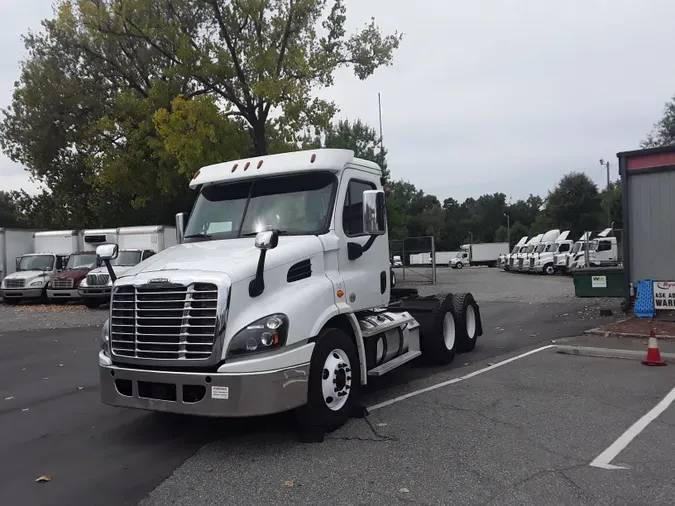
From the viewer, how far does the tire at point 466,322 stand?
391 inches

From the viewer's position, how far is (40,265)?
24.9 meters

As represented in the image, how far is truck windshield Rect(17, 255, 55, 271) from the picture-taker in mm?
24880

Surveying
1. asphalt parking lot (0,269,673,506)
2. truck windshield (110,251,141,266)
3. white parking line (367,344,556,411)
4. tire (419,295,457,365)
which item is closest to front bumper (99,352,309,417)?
asphalt parking lot (0,269,673,506)

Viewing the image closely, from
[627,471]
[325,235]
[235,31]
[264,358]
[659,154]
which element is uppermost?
[235,31]

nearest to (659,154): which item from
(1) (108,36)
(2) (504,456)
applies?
(2) (504,456)

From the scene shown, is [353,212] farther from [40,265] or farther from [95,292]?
[40,265]

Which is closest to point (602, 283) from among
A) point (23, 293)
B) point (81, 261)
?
point (81, 261)

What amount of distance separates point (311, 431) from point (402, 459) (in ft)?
3.03

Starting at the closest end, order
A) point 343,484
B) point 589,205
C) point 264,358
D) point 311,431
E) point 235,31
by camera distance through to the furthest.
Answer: point 343,484 < point 264,358 < point 311,431 < point 235,31 < point 589,205

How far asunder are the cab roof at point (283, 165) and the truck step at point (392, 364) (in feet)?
7.31

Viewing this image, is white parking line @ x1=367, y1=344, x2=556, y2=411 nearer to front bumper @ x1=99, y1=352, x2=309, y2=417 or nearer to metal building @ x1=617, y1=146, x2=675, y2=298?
front bumper @ x1=99, y1=352, x2=309, y2=417

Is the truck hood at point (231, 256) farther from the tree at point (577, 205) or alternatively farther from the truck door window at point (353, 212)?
the tree at point (577, 205)

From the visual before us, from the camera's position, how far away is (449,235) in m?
116

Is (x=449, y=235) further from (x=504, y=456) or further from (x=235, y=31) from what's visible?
(x=504, y=456)
